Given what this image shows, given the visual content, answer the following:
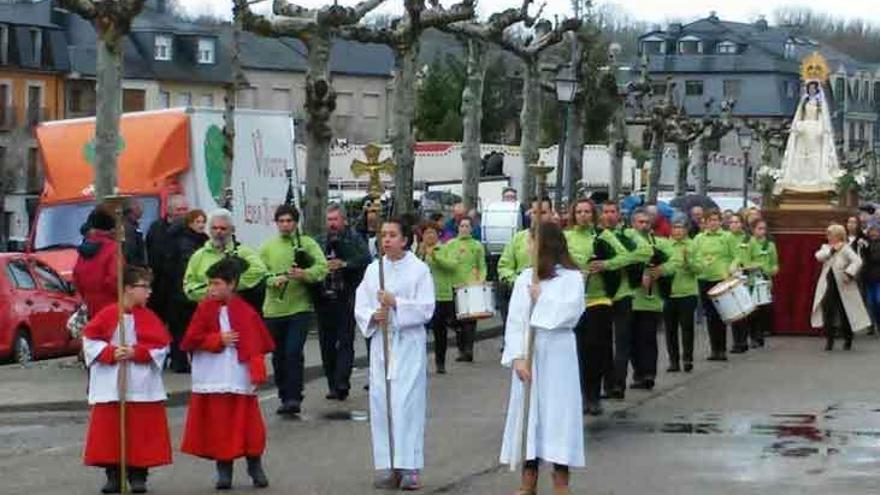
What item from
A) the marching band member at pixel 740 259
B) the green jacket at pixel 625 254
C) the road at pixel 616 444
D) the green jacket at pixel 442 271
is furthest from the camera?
the marching band member at pixel 740 259

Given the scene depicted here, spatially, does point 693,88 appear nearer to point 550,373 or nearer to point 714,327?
point 714,327

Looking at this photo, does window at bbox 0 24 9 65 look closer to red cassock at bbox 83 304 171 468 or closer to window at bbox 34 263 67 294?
window at bbox 34 263 67 294

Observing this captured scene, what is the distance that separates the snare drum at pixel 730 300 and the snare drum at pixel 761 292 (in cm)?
169

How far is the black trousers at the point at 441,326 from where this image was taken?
75.2ft

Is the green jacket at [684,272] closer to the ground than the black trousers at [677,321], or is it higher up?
higher up

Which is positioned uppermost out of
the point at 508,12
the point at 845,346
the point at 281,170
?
the point at 508,12

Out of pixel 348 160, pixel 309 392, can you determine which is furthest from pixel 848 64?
pixel 309 392

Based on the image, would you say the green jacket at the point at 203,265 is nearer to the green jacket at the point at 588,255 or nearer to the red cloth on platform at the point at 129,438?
the red cloth on platform at the point at 129,438

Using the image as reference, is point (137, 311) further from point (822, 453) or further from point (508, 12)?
point (508, 12)

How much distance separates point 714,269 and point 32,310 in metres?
8.27

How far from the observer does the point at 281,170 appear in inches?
1302

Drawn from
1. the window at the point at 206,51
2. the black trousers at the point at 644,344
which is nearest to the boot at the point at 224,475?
the black trousers at the point at 644,344

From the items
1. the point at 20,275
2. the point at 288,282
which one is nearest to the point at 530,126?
the point at 20,275

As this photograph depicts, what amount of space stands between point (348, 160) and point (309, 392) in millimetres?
41316
